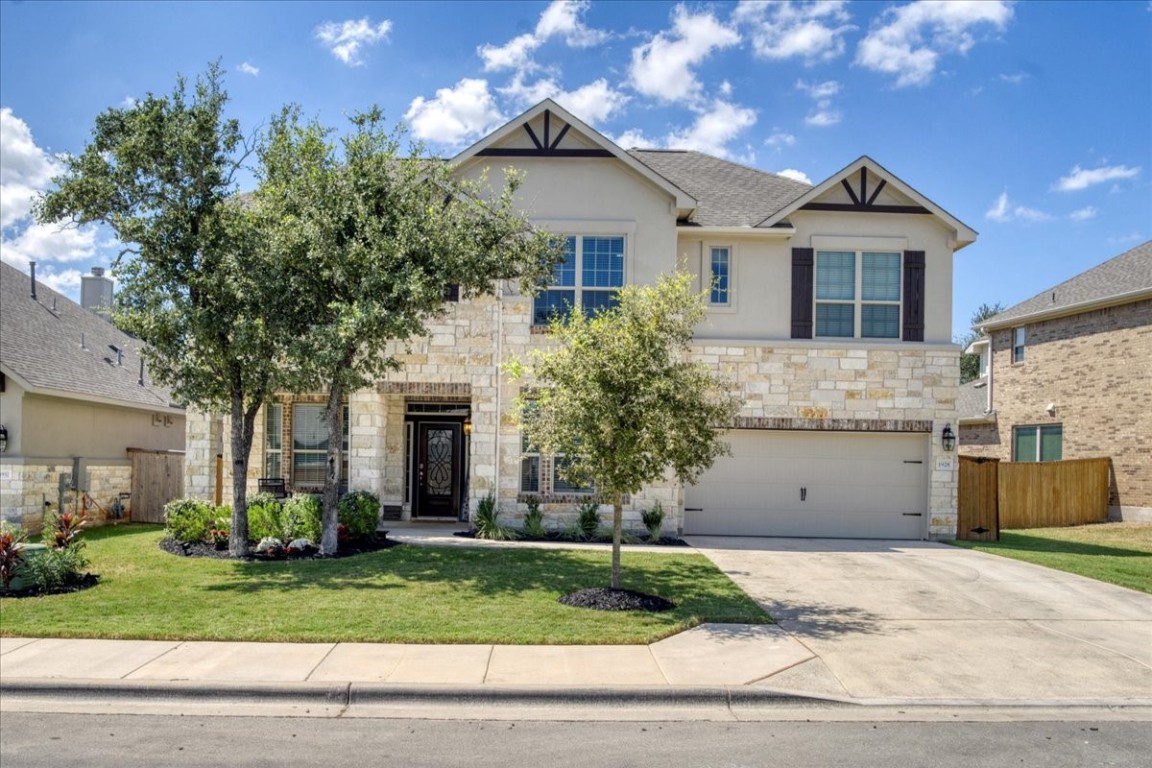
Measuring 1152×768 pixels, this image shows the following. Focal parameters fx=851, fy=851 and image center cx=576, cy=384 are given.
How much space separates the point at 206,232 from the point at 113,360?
12.0 m

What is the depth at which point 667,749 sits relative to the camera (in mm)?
6129

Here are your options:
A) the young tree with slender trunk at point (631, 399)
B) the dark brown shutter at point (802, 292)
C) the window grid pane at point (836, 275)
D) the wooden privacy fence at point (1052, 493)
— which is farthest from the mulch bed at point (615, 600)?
the wooden privacy fence at point (1052, 493)

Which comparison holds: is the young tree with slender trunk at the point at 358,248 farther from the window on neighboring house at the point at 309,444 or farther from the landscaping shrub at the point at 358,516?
the window on neighboring house at the point at 309,444

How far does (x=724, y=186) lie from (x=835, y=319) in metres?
4.27

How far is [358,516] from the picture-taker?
571 inches

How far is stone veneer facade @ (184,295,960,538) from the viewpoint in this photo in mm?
16484

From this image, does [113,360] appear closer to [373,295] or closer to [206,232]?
[206,232]

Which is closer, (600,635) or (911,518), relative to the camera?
(600,635)

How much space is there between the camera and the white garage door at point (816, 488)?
1738 cm

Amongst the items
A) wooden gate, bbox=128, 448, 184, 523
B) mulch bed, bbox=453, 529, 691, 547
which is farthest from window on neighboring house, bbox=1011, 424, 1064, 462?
wooden gate, bbox=128, 448, 184, 523

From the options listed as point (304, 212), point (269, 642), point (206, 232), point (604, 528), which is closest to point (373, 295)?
point (304, 212)

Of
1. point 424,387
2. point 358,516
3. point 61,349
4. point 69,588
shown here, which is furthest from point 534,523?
point 61,349

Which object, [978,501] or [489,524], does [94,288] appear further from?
[978,501]

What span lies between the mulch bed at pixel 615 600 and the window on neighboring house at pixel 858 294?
884cm
